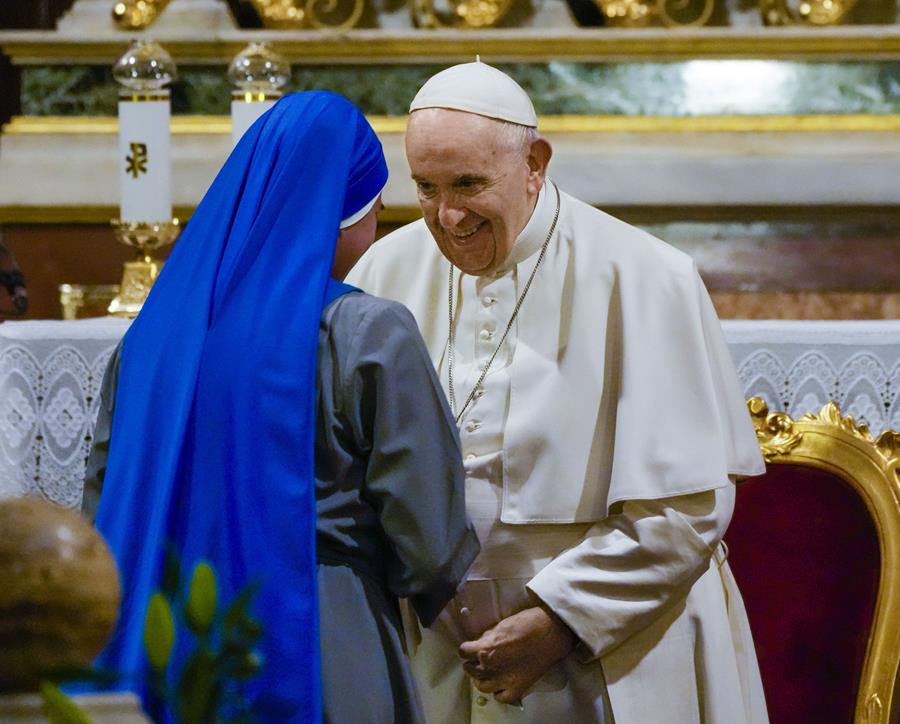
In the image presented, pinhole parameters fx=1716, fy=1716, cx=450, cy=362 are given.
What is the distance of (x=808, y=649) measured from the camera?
411 centimetres

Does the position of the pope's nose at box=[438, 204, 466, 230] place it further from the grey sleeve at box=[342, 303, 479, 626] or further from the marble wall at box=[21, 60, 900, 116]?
the marble wall at box=[21, 60, 900, 116]

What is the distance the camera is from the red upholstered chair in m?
4.02

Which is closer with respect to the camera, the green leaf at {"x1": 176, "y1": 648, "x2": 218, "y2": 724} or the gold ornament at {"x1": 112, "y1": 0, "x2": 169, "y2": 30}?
the green leaf at {"x1": 176, "y1": 648, "x2": 218, "y2": 724}

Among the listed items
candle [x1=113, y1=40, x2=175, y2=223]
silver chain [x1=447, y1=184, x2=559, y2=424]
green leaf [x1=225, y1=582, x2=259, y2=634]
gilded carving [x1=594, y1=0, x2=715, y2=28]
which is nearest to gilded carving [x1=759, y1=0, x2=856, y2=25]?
gilded carving [x1=594, y1=0, x2=715, y2=28]

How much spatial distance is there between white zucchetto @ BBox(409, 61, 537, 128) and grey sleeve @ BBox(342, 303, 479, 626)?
0.66 metres

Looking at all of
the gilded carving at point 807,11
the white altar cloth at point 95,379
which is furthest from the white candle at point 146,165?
the gilded carving at point 807,11

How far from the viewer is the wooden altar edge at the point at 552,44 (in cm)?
536

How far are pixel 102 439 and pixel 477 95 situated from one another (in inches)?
37.8

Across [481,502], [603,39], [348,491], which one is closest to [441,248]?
[481,502]

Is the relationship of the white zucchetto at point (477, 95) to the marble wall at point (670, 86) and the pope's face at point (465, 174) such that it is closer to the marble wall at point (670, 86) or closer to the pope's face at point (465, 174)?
the pope's face at point (465, 174)

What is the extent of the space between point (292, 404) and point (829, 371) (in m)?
1.77

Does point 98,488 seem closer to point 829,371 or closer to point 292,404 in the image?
point 292,404

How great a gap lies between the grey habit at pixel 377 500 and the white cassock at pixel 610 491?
47cm

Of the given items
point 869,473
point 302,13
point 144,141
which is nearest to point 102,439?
point 144,141
